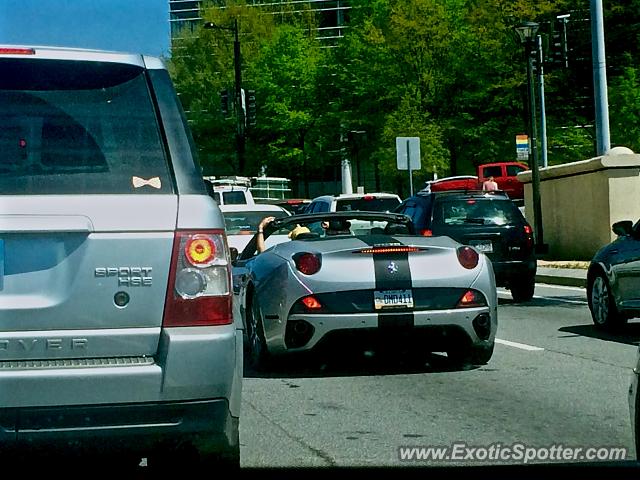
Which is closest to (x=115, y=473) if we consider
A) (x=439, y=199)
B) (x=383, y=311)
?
(x=383, y=311)

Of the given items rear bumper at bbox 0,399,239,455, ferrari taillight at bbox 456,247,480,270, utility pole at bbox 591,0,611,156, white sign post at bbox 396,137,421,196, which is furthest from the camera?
white sign post at bbox 396,137,421,196

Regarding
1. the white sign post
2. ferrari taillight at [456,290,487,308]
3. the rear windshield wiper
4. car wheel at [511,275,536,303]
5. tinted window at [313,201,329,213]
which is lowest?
car wheel at [511,275,536,303]

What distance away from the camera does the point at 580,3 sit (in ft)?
161

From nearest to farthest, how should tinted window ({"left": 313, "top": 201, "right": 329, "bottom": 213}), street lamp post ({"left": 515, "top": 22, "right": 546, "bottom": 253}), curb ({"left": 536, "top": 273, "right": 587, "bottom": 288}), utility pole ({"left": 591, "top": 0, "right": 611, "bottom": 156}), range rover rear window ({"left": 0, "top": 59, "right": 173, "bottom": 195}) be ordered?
range rover rear window ({"left": 0, "top": 59, "right": 173, "bottom": 195}) < curb ({"left": 536, "top": 273, "right": 587, "bottom": 288}) < tinted window ({"left": 313, "top": 201, "right": 329, "bottom": 213}) < utility pole ({"left": 591, "top": 0, "right": 611, "bottom": 156}) < street lamp post ({"left": 515, "top": 22, "right": 546, "bottom": 253})

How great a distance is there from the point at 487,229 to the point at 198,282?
1327 cm

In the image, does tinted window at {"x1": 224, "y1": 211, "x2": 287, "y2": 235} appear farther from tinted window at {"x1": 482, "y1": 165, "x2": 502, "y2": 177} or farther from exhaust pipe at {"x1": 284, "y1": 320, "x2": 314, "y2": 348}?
tinted window at {"x1": 482, "y1": 165, "x2": 502, "y2": 177}

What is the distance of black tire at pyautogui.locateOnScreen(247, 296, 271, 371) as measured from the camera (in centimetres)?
1023

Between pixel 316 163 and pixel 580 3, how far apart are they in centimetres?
1654

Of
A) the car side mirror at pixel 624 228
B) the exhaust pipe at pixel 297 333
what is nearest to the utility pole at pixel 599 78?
the car side mirror at pixel 624 228

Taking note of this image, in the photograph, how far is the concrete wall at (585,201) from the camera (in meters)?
24.8

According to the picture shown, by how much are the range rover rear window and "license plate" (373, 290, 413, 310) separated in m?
5.04

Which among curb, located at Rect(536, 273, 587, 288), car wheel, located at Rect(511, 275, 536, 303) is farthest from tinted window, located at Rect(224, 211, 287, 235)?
curb, located at Rect(536, 273, 587, 288)

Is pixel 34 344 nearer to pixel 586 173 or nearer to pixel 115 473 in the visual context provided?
pixel 115 473

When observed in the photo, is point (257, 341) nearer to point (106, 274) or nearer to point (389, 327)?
point (389, 327)
